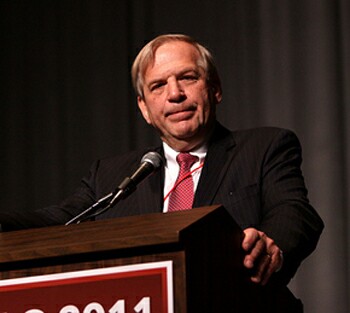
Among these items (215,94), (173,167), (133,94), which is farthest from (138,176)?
(133,94)

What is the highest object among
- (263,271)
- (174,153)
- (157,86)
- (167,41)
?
(167,41)

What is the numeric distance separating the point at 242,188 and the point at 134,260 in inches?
41.2

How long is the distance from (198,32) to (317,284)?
1369 millimetres

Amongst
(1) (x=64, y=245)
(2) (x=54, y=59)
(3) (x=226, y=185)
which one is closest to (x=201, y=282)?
(1) (x=64, y=245)

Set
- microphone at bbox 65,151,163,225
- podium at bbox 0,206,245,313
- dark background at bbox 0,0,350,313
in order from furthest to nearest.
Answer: dark background at bbox 0,0,350,313 → microphone at bbox 65,151,163,225 → podium at bbox 0,206,245,313

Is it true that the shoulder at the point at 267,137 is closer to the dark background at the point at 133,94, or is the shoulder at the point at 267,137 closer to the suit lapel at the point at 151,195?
the suit lapel at the point at 151,195

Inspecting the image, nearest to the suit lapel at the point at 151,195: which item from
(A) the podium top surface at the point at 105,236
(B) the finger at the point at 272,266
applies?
(B) the finger at the point at 272,266

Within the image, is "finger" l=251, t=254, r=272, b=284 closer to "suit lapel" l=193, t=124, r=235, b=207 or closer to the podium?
the podium

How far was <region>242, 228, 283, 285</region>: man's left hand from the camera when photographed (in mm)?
1484

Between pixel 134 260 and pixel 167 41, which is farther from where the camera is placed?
pixel 167 41

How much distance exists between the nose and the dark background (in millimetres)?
1048

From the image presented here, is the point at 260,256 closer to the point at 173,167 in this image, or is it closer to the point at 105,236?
the point at 105,236

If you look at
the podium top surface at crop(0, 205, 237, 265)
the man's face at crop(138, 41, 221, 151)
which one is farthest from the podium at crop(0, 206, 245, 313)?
the man's face at crop(138, 41, 221, 151)

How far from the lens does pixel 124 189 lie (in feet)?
6.07
